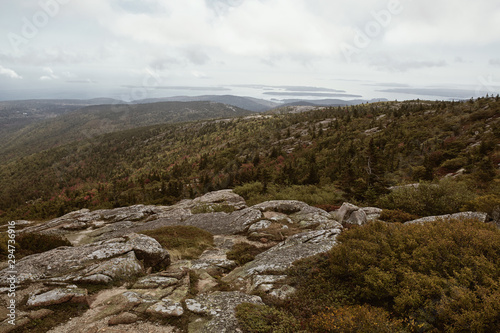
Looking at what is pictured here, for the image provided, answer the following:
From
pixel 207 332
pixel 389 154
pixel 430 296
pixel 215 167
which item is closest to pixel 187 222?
pixel 207 332

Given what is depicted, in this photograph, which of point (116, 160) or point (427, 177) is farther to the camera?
point (116, 160)

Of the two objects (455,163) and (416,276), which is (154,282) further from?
(455,163)

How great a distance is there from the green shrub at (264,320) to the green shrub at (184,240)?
7597mm

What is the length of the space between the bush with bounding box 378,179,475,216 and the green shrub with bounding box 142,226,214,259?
16.5 m

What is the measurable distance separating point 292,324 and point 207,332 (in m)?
2.56

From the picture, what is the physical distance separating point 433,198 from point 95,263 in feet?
77.3

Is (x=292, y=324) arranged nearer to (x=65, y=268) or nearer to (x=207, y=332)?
(x=207, y=332)

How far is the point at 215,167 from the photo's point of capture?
61.8m

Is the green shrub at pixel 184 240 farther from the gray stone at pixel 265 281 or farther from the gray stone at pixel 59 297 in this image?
the gray stone at pixel 265 281

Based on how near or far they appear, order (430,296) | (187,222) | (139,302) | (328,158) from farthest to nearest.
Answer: (328,158), (187,222), (139,302), (430,296)

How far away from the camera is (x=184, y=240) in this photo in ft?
50.1

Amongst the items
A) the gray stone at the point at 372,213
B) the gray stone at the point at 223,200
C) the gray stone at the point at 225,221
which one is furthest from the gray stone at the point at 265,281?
the gray stone at the point at 223,200

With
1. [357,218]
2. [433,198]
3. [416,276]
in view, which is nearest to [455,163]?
[433,198]

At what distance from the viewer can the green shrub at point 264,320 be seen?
6367 mm
